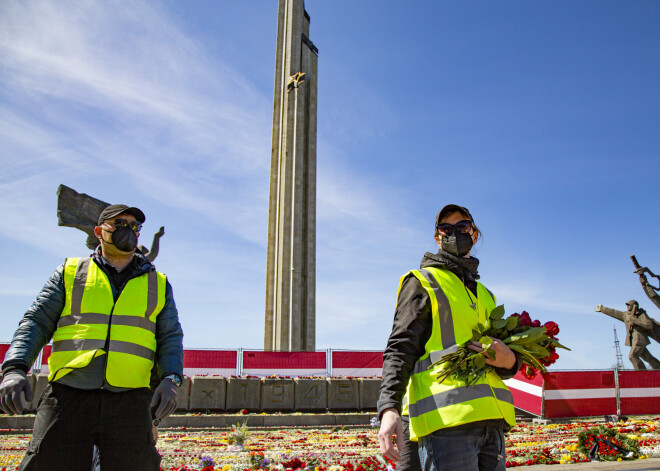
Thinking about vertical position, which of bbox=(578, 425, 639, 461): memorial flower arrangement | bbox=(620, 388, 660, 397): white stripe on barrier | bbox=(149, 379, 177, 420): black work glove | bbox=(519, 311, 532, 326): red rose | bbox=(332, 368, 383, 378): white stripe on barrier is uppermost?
bbox=(519, 311, 532, 326): red rose

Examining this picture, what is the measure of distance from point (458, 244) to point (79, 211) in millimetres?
15031

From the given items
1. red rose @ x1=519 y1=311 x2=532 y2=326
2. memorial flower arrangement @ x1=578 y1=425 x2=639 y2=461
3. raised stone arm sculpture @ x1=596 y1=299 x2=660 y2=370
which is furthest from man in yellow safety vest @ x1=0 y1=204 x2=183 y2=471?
raised stone arm sculpture @ x1=596 y1=299 x2=660 y2=370

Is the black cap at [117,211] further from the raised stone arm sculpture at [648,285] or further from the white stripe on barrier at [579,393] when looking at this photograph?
the raised stone arm sculpture at [648,285]

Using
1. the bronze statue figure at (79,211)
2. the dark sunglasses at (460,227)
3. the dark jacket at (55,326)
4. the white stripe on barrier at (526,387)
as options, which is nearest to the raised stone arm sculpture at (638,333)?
the white stripe on barrier at (526,387)

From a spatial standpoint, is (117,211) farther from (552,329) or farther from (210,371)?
(210,371)

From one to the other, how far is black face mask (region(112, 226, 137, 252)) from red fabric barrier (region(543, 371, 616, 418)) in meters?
12.2

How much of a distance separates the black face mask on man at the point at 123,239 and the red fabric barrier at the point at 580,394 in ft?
40.0

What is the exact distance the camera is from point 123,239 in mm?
3248

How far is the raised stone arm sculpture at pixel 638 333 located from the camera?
66.3 feet

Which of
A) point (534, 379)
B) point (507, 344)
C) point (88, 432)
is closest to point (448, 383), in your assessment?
point (507, 344)

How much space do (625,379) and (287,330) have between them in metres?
16.6

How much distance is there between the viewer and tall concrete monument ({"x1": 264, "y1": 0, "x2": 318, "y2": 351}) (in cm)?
2788

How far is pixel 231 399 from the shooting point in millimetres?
13727

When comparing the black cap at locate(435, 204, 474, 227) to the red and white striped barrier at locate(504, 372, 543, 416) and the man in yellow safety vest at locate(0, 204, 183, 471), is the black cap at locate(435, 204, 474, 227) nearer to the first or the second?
the man in yellow safety vest at locate(0, 204, 183, 471)
